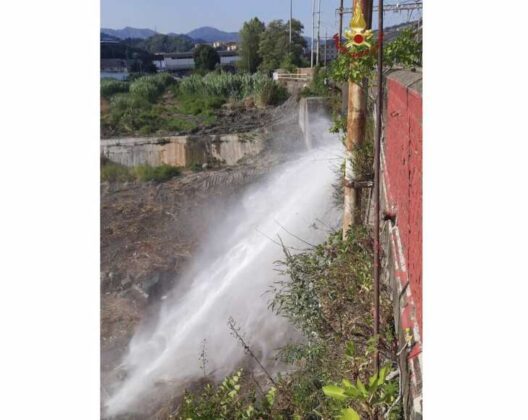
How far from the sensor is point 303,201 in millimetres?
5695

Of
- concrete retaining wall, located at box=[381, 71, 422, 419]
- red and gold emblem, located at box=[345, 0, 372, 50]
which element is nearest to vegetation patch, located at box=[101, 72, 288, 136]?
concrete retaining wall, located at box=[381, 71, 422, 419]

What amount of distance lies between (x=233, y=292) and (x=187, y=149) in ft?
18.6

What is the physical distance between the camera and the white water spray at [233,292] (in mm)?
3777

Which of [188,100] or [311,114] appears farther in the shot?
[188,100]

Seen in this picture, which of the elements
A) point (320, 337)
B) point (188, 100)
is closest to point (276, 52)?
point (188, 100)

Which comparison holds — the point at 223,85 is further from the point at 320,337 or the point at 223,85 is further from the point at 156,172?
the point at 320,337

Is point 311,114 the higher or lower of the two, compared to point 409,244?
higher

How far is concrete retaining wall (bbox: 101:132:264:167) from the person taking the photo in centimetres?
983

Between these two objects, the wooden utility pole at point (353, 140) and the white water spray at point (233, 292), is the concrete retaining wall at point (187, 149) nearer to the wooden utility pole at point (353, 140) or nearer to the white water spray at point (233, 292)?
the white water spray at point (233, 292)

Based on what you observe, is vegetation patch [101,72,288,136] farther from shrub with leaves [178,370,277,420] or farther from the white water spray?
shrub with leaves [178,370,277,420]

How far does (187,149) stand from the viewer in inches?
402
